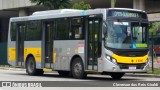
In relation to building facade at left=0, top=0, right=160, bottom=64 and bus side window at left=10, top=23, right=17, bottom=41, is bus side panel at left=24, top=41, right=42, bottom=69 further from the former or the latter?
building facade at left=0, top=0, right=160, bottom=64

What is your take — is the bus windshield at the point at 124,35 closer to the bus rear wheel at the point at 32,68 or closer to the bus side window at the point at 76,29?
the bus side window at the point at 76,29

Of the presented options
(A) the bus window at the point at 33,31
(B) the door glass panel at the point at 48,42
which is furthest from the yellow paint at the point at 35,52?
(A) the bus window at the point at 33,31

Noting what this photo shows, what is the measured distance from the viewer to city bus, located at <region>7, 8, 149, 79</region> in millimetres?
20516

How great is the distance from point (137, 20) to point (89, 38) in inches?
92.8

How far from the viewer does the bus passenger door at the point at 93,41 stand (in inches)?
821

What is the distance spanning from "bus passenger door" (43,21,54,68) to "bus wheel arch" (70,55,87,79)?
202 cm

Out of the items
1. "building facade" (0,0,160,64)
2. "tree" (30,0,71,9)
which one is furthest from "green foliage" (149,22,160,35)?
"building facade" (0,0,160,64)

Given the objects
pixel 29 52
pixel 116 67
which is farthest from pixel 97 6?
pixel 116 67

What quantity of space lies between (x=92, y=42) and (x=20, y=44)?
7.06 meters

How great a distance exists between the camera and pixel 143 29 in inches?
846

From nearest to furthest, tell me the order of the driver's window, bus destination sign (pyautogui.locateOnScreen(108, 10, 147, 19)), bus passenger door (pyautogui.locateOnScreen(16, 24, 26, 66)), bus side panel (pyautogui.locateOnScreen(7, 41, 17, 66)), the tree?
bus destination sign (pyautogui.locateOnScreen(108, 10, 147, 19)) < the driver's window < bus passenger door (pyautogui.locateOnScreen(16, 24, 26, 66)) < bus side panel (pyautogui.locateOnScreen(7, 41, 17, 66)) < the tree

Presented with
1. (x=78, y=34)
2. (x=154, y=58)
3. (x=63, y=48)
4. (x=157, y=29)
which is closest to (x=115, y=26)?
(x=78, y=34)

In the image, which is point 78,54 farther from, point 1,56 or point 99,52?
point 1,56

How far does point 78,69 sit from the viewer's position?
22.0 meters
